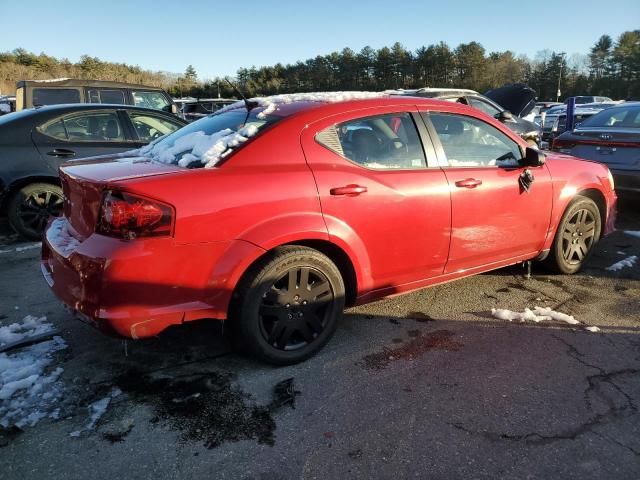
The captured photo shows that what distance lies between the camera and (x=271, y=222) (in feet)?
9.09

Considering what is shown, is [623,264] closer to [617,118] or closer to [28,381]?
[617,118]

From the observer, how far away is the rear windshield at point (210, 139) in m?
2.88

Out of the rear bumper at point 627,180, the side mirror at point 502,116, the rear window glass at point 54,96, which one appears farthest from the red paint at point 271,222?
the rear window glass at point 54,96

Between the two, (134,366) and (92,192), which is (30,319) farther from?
(92,192)

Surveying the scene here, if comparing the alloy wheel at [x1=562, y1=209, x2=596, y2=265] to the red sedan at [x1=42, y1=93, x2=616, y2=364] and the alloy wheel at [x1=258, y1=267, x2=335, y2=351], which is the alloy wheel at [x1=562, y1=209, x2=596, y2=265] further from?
Result: the alloy wheel at [x1=258, y1=267, x2=335, y2=351]

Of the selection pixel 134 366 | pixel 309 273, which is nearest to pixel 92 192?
pixel 134 366

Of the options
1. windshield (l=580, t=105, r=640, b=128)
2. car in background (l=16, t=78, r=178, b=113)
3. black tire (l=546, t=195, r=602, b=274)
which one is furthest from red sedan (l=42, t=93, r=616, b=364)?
car in background (l=16, t=78, r=178, b=113)

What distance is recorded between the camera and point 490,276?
15.2 feet

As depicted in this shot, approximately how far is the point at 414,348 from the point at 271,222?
1.33 metres

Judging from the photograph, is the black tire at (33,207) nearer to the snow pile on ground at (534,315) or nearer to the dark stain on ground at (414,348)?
the dark stain on ground at (414,348)

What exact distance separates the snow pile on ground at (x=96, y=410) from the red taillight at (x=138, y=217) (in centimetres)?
90

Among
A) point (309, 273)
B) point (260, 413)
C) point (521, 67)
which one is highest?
point (521, 67)

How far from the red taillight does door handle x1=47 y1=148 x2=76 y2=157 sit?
3.87m

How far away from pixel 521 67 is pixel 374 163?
73183 mm
